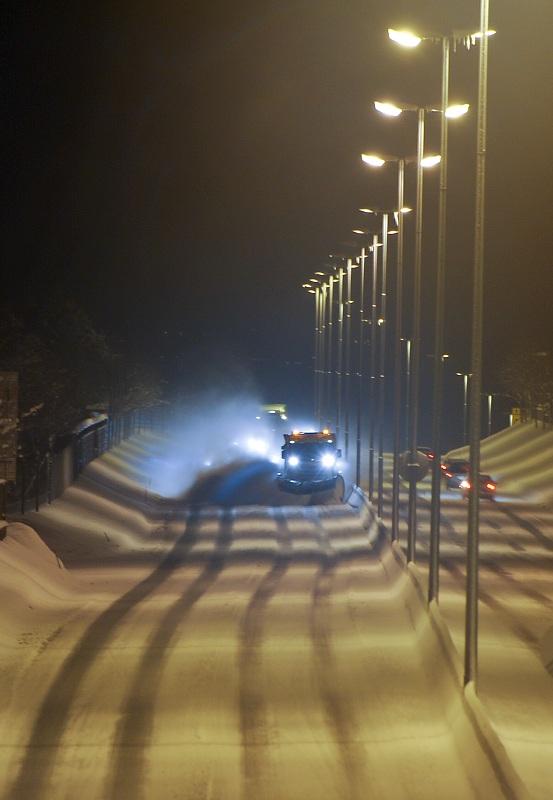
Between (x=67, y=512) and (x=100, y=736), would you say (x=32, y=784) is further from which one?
(x=67, y=512)

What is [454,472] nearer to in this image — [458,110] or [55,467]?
[55,467]

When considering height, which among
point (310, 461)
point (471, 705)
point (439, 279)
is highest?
point (439, 279)

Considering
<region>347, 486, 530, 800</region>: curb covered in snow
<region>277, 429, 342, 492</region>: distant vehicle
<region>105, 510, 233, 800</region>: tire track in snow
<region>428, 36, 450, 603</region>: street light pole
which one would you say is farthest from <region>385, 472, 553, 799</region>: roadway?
<region>277, 429, 342, 492</region>: distant vehicle

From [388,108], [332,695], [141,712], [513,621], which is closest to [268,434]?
[388,108]

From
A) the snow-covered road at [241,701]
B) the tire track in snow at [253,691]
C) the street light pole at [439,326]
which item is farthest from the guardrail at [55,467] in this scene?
the street light pole at [439,326]

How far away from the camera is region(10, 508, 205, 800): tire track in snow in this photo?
13.2m

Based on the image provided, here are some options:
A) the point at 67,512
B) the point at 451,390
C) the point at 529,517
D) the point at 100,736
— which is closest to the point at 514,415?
the point at 451,390

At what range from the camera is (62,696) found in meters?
17.2

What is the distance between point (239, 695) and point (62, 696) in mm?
2150

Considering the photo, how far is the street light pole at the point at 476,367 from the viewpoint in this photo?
1625 cm

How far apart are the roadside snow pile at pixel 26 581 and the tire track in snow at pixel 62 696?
1150 mm

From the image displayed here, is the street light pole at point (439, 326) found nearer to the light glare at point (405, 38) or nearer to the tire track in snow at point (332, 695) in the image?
the light glare at point (405, 38)

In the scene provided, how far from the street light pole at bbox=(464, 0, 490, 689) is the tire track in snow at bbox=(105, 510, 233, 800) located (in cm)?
376

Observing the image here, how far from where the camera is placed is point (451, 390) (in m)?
146
